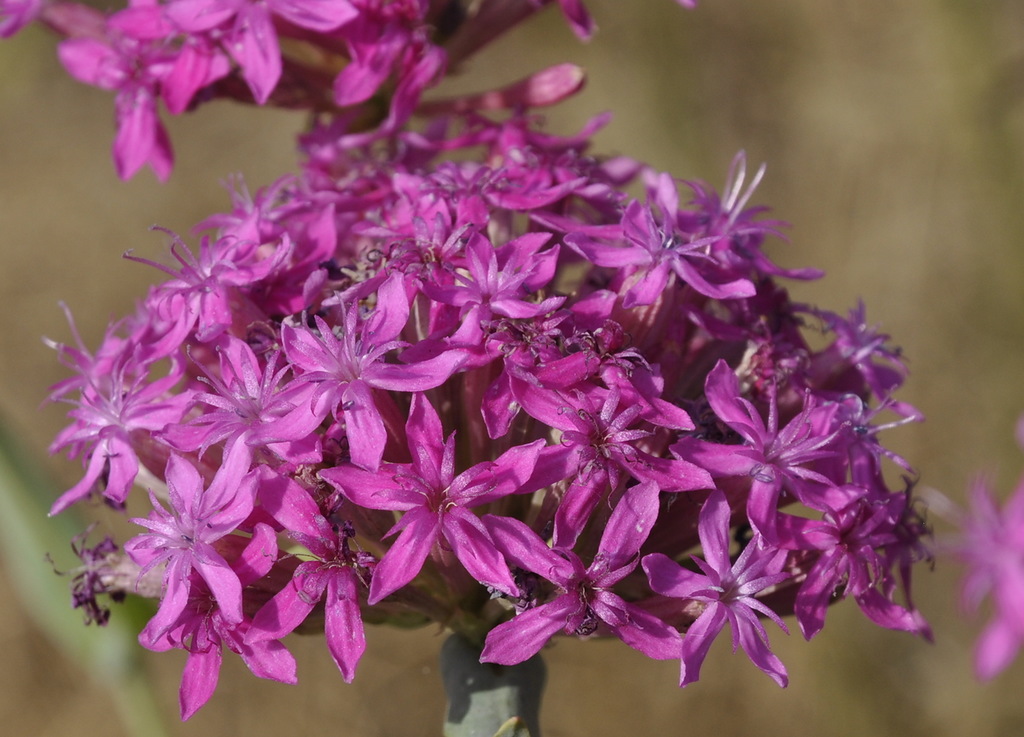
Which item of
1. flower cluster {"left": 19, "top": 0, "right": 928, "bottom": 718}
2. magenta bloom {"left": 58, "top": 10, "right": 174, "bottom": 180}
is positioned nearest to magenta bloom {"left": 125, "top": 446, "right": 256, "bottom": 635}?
flower cluster {"left": 19, "top": 0, "right": 928, "bottom": 718}

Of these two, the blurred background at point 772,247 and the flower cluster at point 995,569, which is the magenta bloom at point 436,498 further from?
the blurred background at point 772,247

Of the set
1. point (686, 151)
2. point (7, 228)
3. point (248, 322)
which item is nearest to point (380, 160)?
point (248, 322)

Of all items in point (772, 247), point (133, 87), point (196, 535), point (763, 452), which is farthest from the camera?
point (772, 247)

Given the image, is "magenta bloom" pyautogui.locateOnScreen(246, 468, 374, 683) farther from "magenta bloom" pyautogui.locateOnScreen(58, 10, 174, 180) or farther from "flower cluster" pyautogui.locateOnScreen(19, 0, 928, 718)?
"magenta bloom" pyautogui.locateOnScreen(58, 10, 174, 180)

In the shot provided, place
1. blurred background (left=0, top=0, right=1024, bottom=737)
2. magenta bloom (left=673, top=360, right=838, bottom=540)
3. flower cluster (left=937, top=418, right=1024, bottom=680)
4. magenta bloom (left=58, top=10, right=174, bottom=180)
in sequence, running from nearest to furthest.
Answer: flower cluster (left=937, top=418, right=1024, bottom=680) < magenta bloom (left=673, top=360, right=838, bottom=540) < magenta bloom (left=58, top=10, right=174, bottom=180) < blurred background (left=0, top=0, right=1024, bottom=737)

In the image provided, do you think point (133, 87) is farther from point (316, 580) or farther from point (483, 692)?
point (483, 692)

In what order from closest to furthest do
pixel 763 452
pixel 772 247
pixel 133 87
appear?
pixel 763 452 < pixel 133 87 < pixel 772 247

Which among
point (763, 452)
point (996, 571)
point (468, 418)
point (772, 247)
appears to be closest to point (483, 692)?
point (468, 418)
